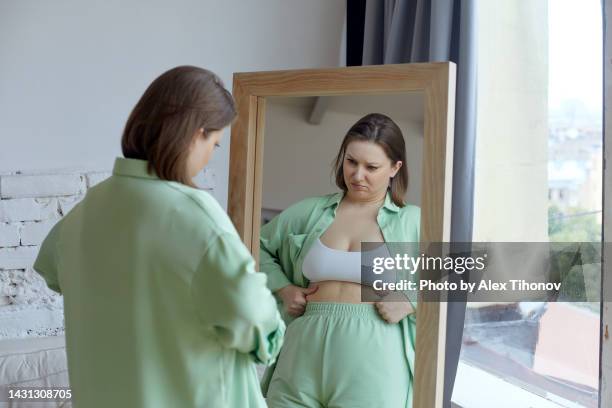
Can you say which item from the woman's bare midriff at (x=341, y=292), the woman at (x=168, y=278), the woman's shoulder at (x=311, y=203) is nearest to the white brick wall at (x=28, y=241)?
the woman's shoulder at (x=311, y=203)

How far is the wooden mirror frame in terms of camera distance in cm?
162

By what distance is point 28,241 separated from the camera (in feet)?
8.41

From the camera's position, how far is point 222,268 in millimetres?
1153

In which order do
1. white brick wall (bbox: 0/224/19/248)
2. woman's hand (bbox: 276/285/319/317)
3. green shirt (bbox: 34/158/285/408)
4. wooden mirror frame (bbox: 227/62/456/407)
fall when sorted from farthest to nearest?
white brick wall (bbox: 0/224/19/248) < woman's hand (bbox: 276/285/319/317) < wooden mirror frame (bbox: 227/62/456/407) < green shirt (bbox: 34/158/285/408)

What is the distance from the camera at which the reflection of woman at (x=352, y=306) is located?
168cm

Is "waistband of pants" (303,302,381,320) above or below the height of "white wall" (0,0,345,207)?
below

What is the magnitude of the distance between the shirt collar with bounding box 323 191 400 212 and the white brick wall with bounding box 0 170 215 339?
3.95 feet

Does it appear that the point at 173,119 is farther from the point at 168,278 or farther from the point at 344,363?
the point at 344,363

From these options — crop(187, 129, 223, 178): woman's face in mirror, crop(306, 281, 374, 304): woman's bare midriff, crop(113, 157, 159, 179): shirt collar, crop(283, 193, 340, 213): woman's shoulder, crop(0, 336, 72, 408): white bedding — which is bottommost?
crop(0, 336, 72, 408): white bedding

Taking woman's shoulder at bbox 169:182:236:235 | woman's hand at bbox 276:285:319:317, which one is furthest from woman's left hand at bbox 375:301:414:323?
woman's shoulder at bbox 169:182:236:235

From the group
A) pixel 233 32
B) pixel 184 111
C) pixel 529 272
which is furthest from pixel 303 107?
pixel 233 32

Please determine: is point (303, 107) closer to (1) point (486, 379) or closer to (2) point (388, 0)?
(2) point (388, 0)

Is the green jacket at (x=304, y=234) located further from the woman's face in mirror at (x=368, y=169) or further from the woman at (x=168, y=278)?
the woman at (x=168, y=278)

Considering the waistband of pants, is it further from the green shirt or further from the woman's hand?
the green shirt
